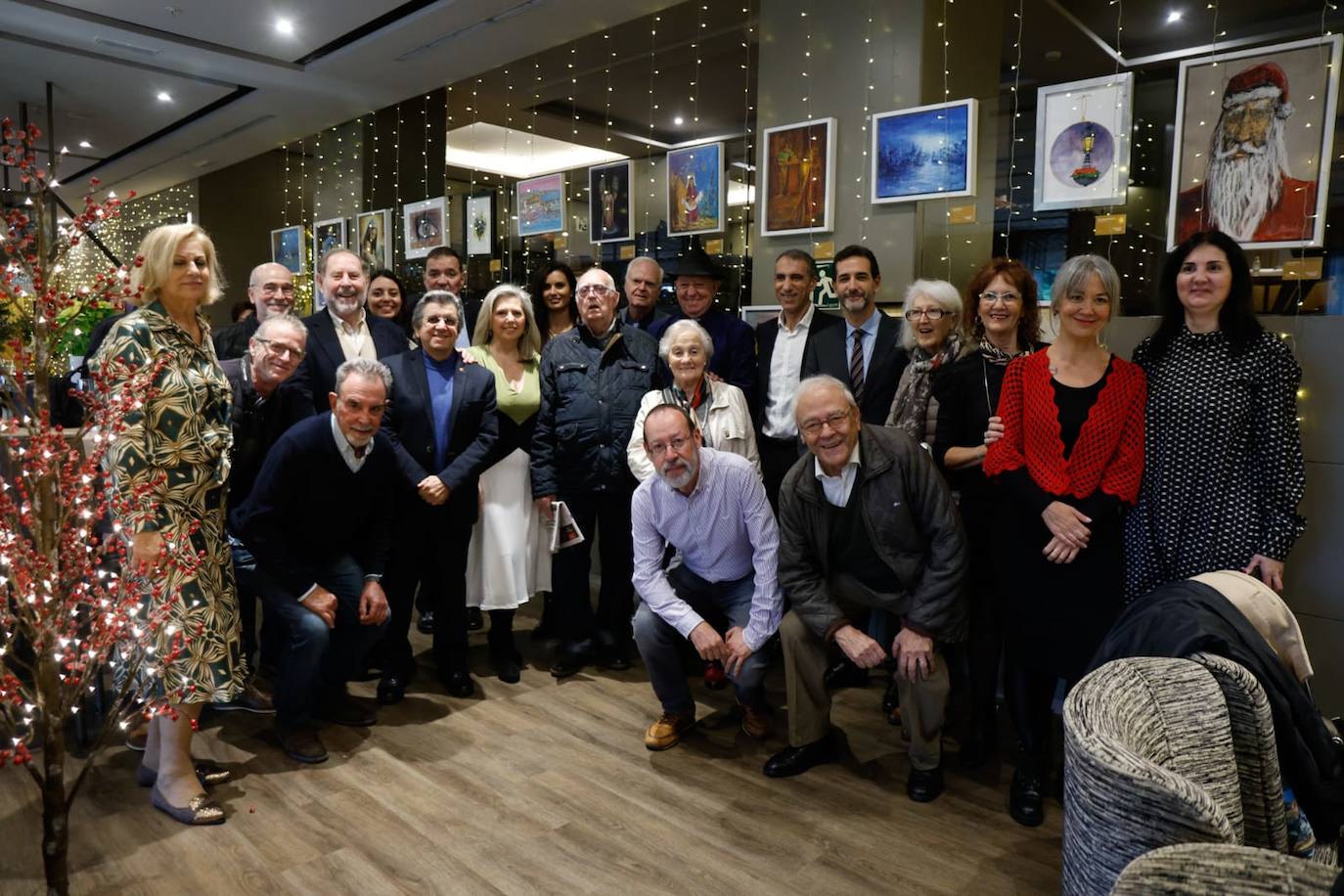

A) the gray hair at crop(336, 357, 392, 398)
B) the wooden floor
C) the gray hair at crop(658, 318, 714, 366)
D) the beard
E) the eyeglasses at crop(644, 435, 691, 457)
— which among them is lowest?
the wooden floor

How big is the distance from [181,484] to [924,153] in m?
3.19

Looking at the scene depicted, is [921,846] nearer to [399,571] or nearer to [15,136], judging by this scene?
[399,571]

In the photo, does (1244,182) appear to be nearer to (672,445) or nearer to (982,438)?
(982,438)

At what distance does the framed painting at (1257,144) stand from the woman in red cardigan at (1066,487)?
0.95 m

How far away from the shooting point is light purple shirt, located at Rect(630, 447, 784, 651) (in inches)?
114

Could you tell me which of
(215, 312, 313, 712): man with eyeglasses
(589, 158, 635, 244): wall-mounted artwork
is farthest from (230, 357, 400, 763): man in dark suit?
(589, 158, 635, 244): wall-mounted artwork

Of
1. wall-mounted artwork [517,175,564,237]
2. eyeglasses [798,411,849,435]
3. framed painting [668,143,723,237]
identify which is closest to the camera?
eyeglasses [798,411,849,435]

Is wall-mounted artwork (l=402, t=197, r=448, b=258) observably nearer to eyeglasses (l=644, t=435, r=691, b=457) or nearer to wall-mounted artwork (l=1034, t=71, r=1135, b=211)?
eyeglasses (l=644, t=435, r=691, b=457)

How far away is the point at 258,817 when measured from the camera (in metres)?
2.53

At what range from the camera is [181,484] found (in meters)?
2.42

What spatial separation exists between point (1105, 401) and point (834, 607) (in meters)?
1.00

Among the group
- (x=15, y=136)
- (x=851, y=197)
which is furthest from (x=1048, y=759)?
(x=15, y=136)

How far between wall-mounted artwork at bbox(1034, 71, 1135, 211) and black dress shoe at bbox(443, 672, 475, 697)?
2.97m

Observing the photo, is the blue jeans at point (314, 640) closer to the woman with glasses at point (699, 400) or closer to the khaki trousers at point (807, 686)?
the woman with glasses at point (699, 400)
